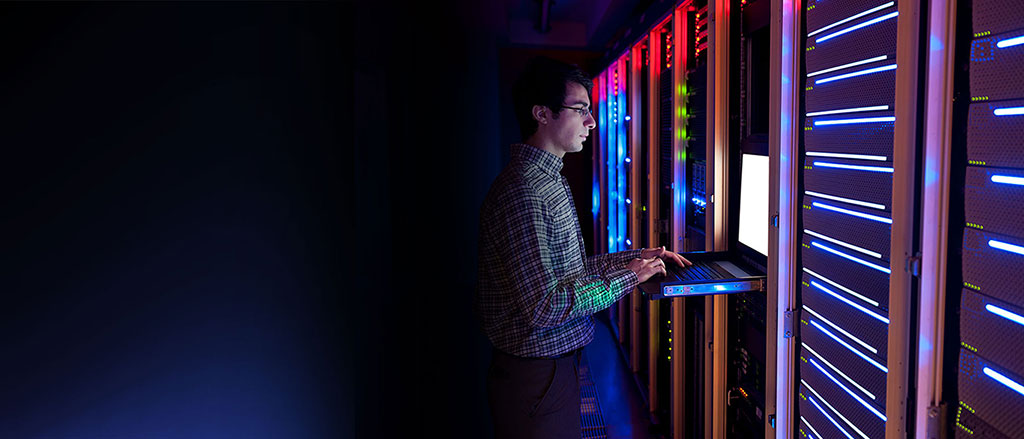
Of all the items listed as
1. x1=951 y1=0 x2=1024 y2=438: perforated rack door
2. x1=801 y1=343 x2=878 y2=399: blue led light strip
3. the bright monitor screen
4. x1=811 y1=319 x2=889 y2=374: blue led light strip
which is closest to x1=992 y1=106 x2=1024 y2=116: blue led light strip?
x1=951 y1=0 x2=1024 y2=438: perforated rack door

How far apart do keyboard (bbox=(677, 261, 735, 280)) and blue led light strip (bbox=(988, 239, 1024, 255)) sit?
74cm

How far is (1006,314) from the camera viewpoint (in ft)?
2.58

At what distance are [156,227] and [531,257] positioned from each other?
81 cm

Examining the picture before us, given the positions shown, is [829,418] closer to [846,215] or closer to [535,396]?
[846,215]

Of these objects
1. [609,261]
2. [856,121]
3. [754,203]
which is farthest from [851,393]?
[609,261]

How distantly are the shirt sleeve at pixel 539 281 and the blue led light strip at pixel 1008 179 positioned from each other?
0.78 metres

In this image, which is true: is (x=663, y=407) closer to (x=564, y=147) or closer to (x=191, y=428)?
(x=564, y=147)

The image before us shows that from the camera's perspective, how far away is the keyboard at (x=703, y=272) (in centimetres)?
154

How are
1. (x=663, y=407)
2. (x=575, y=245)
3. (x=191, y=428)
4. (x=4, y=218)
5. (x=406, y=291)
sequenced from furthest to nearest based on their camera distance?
(x=663, y=407)
(x=575, y=245)
(x=406, y=291)
(x=191, y=428)
(x=4, y=218)

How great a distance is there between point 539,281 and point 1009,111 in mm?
923

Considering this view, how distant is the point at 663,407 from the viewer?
3.31 metres

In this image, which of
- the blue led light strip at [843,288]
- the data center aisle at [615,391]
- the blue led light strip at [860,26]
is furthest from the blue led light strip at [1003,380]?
the data center aisle at [615,391]

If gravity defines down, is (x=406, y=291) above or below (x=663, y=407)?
above

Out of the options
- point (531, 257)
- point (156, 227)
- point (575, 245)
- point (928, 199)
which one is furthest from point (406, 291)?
point (928, 199)
